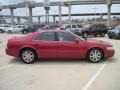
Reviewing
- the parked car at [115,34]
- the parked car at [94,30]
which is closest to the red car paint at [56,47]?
the parked car at [115,34]

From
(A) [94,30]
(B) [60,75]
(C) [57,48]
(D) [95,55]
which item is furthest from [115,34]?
(B) [60,75]

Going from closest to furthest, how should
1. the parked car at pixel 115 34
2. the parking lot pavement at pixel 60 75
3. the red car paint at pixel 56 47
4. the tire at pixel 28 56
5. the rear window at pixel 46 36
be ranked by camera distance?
the parking lot pavement at pixel 60 75
the red car paint at pixel 56 47
the tire at pixel 28 56
the rear window at pixel 46 36
the parked car at pixel 115 34

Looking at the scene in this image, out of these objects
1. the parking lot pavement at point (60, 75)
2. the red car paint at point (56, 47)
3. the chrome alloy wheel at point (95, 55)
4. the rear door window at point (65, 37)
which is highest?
the rear door window at point (65, 37)

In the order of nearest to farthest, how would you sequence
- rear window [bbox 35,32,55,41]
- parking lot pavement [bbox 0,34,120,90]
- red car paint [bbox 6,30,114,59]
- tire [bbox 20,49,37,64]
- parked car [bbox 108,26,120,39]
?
parking lot pavement [bbox 0,34,120,90]
red car paint [bbox 6,30,114,59]
tire [bbox 20,49,37,64]
rear window [bbox 35,32,55,41]
parked car [bbox 108,26,120,39]

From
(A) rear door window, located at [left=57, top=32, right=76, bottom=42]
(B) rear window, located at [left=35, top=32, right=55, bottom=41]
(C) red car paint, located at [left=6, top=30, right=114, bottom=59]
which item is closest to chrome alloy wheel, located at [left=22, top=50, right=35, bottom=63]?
(C) red car paint, located at [left=6, top=30, right=114, bottom=59]

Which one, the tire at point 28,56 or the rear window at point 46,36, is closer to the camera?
the tire at point 28,56

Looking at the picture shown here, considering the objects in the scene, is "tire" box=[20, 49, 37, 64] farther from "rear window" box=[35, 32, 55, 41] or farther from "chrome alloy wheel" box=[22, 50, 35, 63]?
"rear window" box=[35, 32, 55, 41]

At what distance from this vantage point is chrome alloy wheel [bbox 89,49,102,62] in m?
12.3

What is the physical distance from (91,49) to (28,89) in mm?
5165

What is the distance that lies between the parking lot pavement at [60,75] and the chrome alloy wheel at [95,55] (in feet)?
0.83

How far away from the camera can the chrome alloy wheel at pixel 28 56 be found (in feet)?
40.0

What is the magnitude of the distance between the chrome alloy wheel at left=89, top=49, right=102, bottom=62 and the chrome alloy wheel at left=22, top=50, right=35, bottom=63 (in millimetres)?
2510

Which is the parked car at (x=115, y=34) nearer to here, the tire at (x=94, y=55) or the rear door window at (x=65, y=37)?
the tire at (x=94, y=55)

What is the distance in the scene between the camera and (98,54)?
40.4 ft
